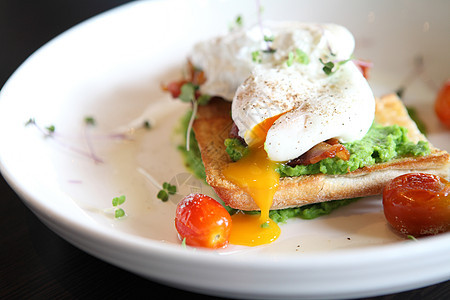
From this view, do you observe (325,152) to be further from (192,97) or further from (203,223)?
(192,97)

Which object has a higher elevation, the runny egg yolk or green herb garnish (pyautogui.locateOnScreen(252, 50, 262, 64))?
green herb garnish (pyautogui.locateOnScreen(252, 50, 262, 64))

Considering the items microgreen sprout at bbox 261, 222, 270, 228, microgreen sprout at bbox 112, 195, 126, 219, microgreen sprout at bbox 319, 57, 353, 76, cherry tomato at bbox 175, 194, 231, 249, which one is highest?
microgreen sprout at bbox 319, 57, 353, 76

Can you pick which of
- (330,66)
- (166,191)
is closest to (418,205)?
(330,66)

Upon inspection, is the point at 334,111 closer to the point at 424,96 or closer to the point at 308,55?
the point at 308,55

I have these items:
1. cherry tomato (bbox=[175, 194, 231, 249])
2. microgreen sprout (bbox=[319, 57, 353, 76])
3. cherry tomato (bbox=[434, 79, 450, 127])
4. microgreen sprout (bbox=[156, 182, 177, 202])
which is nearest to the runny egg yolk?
cherry tomato (bbox=[175, 194, 231, 249])

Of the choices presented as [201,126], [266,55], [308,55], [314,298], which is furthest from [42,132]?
[314,298]

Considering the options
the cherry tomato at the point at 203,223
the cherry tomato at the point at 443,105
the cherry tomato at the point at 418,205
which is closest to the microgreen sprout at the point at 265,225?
the cherry tomato at the point at 203,223

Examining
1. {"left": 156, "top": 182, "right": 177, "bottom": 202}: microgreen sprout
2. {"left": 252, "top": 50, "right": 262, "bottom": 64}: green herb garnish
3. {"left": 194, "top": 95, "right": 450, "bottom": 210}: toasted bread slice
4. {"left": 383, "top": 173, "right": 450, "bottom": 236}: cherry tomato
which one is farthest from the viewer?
{"left": 252, "top": 50, "right": 262, "bottom": 64}: green herb garnish

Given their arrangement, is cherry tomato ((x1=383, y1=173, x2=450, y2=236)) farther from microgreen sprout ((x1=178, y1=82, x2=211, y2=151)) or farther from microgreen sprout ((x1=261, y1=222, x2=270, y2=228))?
microgreen sprout ((x1=178, y1=82, x2=211, y2=151))
